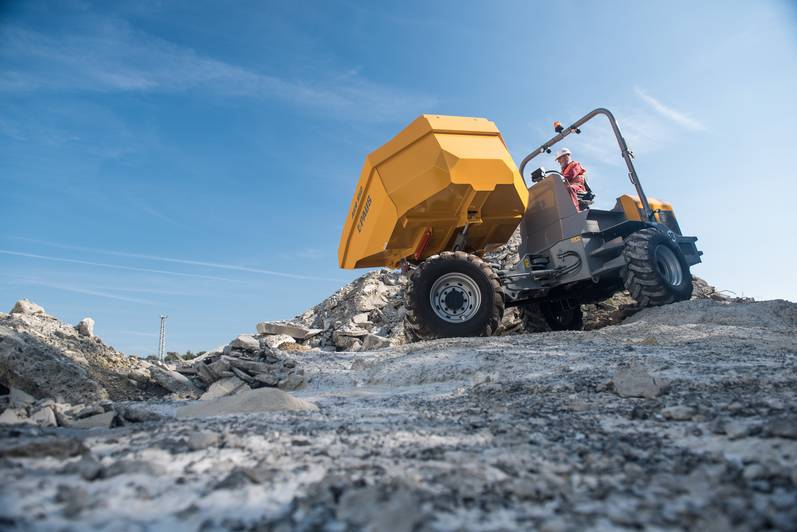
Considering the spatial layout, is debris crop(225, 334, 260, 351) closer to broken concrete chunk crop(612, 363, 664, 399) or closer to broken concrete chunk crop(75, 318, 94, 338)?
broken concrete chunk crop(75, 318, 94, 338)

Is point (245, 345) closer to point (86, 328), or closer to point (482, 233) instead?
point (86, 328)

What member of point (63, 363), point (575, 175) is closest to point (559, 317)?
point (575, 175)

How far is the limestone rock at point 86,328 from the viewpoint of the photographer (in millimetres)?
5895

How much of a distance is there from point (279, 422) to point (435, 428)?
0.83m

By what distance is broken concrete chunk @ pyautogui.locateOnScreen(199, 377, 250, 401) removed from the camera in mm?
4945

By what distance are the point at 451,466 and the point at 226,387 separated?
150 inches

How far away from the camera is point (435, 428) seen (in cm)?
250

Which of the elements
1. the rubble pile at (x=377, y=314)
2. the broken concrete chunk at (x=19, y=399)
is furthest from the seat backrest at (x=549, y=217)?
the broken concrete chunk at (x=19, y=399)

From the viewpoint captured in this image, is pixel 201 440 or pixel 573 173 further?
pixel 573 173

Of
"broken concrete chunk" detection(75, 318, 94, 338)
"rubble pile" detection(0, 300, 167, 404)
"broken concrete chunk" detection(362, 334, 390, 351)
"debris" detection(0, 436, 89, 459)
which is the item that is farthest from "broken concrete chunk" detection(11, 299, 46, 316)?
"debris" detection(0, 436, 89, 459)

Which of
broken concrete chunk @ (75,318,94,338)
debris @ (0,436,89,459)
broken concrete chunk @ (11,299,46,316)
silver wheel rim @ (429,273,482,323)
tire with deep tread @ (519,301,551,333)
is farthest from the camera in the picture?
tire with deep tread @ (519,301,551,333)

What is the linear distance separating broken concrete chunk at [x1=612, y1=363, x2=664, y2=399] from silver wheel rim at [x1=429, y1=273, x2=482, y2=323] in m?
3.38

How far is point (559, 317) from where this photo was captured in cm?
929

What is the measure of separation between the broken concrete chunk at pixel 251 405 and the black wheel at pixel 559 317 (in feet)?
21.7
